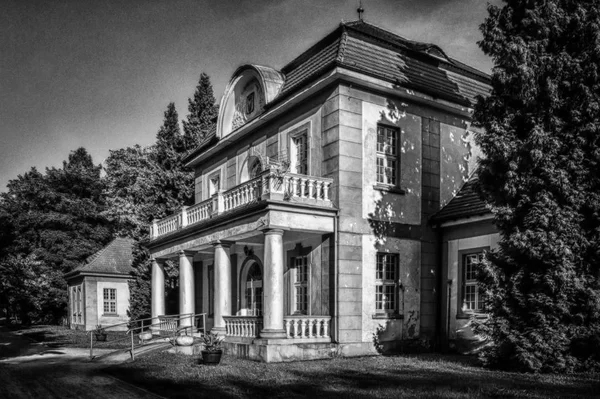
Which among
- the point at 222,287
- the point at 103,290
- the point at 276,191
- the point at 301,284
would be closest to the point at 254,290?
the point at 222,287

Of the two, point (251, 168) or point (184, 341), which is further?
point (251, 168)

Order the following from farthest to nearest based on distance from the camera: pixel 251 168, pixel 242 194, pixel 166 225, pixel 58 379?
pixel 166 225, pixel 251 168, pixel 242 194, pixel 58 379

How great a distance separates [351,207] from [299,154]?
128 inches

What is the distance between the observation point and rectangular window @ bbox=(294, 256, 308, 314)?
17.2 meters

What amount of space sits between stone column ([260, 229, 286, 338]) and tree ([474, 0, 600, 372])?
204 inches

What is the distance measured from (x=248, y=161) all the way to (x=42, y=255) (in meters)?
27.9

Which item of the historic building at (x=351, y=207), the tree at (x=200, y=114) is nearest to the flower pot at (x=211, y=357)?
the historic building at (x=351, y=207)

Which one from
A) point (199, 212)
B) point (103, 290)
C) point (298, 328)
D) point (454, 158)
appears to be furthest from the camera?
point (103, 290)

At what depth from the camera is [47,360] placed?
1688cm

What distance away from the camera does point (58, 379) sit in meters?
12.7

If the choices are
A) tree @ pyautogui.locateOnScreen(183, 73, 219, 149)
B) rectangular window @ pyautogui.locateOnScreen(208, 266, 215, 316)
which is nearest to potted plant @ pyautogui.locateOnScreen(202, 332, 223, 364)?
rectangular window @ pyautogui.locateOnScreen(208, 266, 215, 316)

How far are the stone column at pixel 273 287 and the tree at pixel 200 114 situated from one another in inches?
622

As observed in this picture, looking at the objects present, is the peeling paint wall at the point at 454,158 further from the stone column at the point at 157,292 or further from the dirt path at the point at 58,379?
the stone column at the point at 157,292

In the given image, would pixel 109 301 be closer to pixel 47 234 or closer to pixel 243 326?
pixel 47 234
